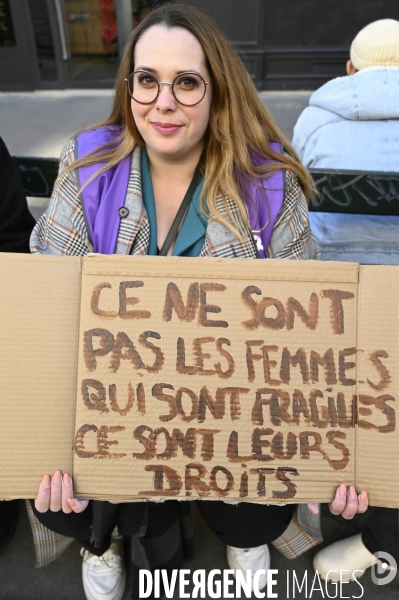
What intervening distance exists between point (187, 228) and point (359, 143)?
99cm

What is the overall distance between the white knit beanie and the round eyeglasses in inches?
47.4

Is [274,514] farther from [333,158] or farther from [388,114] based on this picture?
[388,114]

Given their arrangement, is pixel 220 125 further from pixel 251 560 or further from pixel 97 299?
pixel 251 560

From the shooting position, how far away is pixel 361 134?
2.29 metres

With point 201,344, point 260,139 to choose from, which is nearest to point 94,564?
point 201,344

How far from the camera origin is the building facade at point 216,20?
241 inches

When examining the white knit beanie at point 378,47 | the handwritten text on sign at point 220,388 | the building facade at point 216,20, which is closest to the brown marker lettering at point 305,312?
the handwritten text on sign at point 220,388

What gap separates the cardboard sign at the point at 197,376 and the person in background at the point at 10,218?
822mm

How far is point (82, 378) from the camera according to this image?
1.32m

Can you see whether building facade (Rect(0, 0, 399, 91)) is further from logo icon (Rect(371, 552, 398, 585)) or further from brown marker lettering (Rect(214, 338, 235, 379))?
logo icon (Rect(371, 552, 398, 585))

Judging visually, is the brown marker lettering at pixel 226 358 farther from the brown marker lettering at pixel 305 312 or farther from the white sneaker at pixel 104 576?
the white sneaker at pixel 104 576

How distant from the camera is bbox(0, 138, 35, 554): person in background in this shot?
6.79 feet

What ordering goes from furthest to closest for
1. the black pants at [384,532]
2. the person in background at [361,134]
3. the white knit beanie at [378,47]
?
the white knit beanie at [378,47]
the person in background at [361,134]
the black pants at [384,532]

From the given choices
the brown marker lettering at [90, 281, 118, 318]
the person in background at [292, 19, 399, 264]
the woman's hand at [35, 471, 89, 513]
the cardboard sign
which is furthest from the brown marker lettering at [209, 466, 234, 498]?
the person in background at [292, 19, 399, 264]
